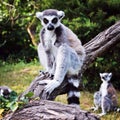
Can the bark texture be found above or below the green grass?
above

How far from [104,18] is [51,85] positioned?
153 inches

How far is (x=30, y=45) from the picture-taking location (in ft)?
49.3

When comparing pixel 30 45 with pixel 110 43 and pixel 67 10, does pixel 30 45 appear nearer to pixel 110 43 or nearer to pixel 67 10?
pixel 67 10

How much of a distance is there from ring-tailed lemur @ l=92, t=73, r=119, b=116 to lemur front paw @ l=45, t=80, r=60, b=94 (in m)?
2.56

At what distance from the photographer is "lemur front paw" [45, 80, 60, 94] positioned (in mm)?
5773

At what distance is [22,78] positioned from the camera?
11648 millimetres

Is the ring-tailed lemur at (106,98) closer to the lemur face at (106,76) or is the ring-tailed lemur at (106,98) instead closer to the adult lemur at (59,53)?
the lemur face at (106,76)

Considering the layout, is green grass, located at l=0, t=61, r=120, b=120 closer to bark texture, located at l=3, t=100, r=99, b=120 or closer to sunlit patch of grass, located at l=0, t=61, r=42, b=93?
sunlit patch of grass, located at l=0, t=61, r=42, b=93

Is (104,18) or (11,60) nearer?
(104,18)

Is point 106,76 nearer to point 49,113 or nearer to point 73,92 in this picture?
point 73,92

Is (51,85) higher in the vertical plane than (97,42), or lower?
lower

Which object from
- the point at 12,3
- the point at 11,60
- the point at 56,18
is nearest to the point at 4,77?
the point at 11,60

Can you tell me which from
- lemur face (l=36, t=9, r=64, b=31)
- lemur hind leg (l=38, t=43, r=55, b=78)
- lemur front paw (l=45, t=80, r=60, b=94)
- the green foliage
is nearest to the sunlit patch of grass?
lemur hind leg (l=38, t=43, r=55, b=78)

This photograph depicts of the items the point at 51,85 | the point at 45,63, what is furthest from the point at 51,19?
the point at 51,85
